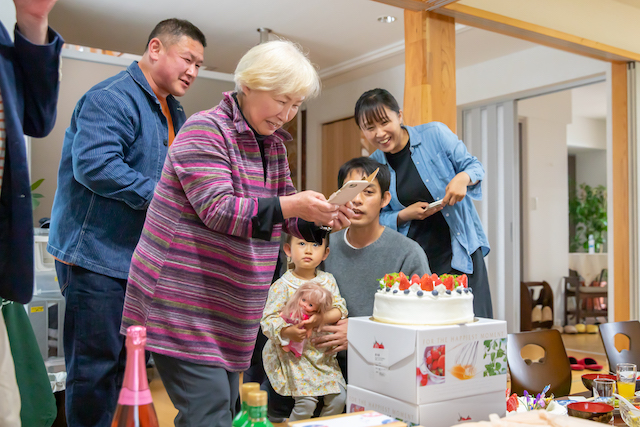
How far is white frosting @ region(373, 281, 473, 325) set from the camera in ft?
4.30

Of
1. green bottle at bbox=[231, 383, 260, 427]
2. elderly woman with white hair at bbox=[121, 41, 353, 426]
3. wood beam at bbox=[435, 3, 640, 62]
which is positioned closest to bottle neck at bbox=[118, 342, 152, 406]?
green bottle at bbox=[231, 383, 260, 427]

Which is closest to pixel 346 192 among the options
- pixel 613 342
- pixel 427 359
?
pixel 427 359

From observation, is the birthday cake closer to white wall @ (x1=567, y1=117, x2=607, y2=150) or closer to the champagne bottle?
the champagne bottle

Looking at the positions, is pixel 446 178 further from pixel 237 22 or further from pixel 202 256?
pixel 237 22

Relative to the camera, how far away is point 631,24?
4285 mm

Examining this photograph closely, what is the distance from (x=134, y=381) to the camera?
2.61ft

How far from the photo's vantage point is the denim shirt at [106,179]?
1.64m

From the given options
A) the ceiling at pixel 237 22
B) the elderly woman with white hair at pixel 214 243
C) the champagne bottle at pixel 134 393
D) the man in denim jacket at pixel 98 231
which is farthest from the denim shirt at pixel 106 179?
the ceiling at pixel 237 22

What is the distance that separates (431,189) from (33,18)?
181 cm

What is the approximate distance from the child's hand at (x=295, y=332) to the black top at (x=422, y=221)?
0.71 metres

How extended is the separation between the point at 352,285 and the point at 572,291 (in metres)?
4.11

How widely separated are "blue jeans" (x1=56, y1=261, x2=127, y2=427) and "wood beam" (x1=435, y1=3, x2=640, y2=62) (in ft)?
7.44

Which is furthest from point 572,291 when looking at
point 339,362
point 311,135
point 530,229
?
point 339,362

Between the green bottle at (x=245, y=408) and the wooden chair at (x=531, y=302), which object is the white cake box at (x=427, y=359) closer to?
the green bottle at (x=245, y=408)
